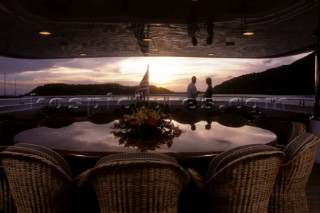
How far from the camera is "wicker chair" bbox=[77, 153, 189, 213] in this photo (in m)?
1.51

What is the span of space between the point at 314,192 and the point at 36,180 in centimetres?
337

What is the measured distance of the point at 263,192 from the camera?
6.00 feet

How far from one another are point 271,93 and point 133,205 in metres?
10.7

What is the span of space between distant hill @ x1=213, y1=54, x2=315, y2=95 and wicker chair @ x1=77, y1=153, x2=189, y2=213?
29.2ft

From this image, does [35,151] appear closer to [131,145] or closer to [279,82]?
[131,145]

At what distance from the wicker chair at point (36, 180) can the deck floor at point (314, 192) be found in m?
2.57

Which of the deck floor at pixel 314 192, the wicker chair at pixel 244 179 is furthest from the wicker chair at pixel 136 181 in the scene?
the deck floor at pixel 314 192

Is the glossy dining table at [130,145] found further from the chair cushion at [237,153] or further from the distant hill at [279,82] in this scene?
the distant hill at [279,82]

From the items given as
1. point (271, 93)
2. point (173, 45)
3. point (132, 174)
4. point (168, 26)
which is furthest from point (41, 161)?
point (271, 93)

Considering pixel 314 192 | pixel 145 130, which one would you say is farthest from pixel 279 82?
pixel 145 130

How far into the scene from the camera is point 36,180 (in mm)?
1728

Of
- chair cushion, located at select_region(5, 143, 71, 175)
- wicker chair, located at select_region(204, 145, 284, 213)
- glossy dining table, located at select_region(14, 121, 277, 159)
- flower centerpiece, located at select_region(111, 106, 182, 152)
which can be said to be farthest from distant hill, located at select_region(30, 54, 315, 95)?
chair cushion, located at select_region(5, 143, 71, 175)

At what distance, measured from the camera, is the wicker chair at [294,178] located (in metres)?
2.07

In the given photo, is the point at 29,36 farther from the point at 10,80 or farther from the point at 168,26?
the point at 10,80
